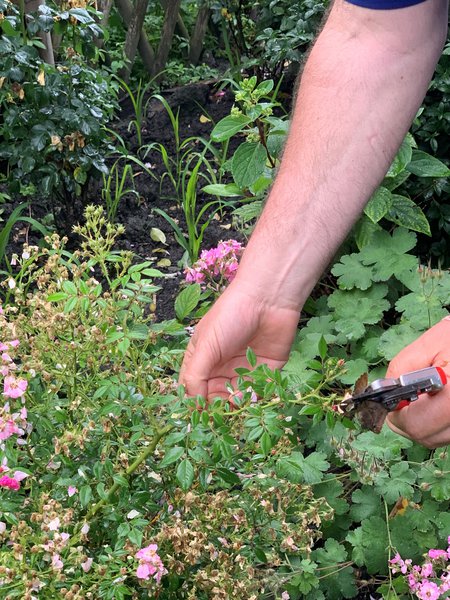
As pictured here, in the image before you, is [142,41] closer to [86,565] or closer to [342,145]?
[342,145]

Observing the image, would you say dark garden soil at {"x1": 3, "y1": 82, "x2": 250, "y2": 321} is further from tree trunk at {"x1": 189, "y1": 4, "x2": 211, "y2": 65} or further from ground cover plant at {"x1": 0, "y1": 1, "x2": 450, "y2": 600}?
tree trunk at {"x1": 189, "y1": 4, "x2": 211, "y2": 65}

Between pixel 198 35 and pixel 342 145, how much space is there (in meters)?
4.41

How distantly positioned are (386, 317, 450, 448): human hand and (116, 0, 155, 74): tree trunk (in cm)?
420

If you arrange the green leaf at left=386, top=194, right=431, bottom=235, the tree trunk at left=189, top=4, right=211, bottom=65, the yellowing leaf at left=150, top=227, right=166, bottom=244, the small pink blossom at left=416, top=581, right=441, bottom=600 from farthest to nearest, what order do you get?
the tree trunk at left=189, top=4, right=211, bottom=65 < the yellowing leaf at left=150, top=227, right=166, bottom=244 < the green leaf at left=386, top=194, right=431, bottom=235 < the small pink blossom at left=416, top=581, right=441, bottom=600

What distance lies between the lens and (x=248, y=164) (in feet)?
8.54

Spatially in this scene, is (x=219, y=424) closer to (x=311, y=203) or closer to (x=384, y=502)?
(x=311, y=203)

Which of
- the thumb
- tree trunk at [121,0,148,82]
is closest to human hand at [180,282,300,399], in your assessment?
the thumb

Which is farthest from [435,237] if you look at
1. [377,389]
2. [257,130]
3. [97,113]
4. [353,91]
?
[377,389]

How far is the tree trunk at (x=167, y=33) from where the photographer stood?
528 cm

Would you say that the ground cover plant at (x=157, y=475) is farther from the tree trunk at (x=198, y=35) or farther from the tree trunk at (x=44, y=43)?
the tree trunk at (x=198, y=35)

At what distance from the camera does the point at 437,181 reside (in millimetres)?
3092

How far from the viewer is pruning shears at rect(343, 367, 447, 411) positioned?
129cm

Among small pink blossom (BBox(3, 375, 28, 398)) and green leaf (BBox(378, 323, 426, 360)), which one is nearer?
small pink blossom (BBox(3, 375, 28, 398))

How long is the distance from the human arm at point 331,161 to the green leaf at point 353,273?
89 centimetres
